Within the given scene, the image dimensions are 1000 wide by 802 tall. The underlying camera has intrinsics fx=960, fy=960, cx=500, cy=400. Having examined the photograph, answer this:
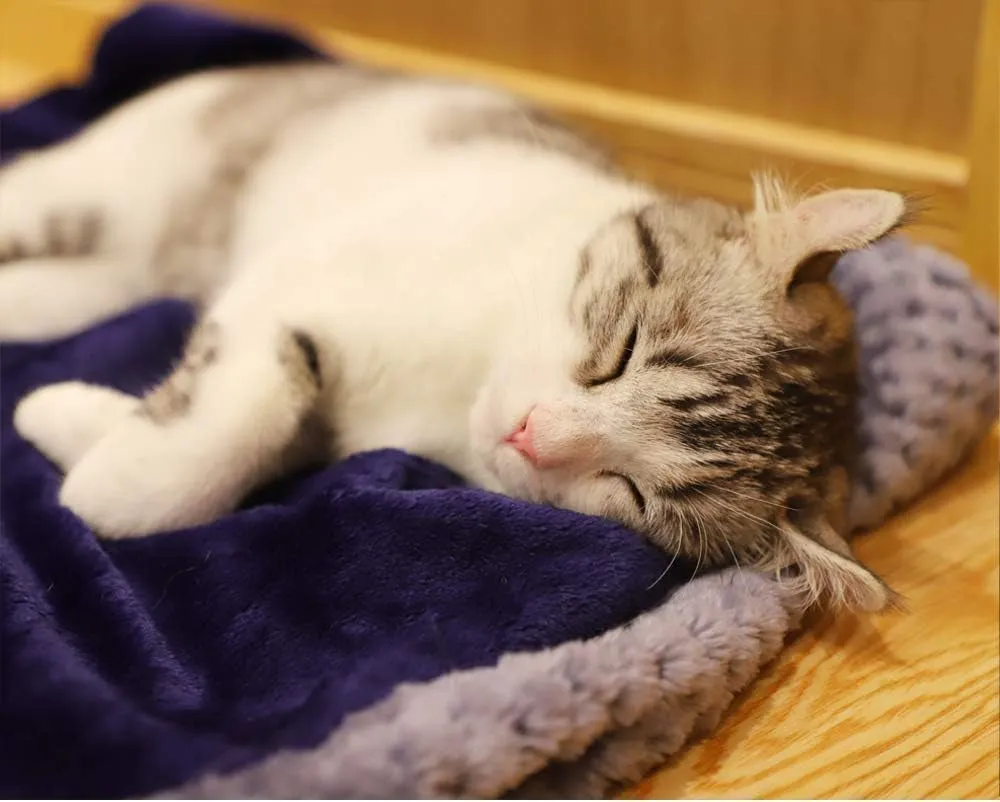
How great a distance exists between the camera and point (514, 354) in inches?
49.0

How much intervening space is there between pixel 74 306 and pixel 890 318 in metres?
1.41

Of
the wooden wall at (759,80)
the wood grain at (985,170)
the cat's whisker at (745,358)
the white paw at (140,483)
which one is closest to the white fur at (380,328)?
the white paw at (140,483)

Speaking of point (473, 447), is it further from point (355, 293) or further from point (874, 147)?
point (874, 147)

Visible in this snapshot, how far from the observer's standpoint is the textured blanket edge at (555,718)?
3.04ft

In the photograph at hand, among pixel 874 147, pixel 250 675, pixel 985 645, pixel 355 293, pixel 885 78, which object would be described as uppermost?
pixel 885 78

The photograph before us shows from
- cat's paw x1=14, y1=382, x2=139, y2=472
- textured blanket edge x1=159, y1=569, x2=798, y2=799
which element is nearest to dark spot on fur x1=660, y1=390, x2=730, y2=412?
textured blanket edge x1=159, y1=569, x2=798, y2=799

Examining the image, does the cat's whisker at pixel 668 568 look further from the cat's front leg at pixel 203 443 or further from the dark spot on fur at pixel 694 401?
the cat's front leg at pixel 203 443

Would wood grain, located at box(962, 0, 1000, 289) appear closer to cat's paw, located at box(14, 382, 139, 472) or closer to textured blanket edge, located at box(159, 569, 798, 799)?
textured blanket edge, located at box(159, 569, 798, 799)

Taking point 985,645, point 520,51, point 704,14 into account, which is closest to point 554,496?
A: point 985,645

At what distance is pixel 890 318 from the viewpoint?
57.0 inches

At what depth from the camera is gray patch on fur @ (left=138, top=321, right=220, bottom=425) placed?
1272mm

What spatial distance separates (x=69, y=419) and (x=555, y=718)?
0.82 metres

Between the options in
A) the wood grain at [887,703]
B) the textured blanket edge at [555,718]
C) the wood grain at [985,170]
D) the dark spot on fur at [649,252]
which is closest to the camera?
the textured blanket edge at [555,718]

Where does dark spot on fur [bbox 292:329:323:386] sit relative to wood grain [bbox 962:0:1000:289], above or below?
below
